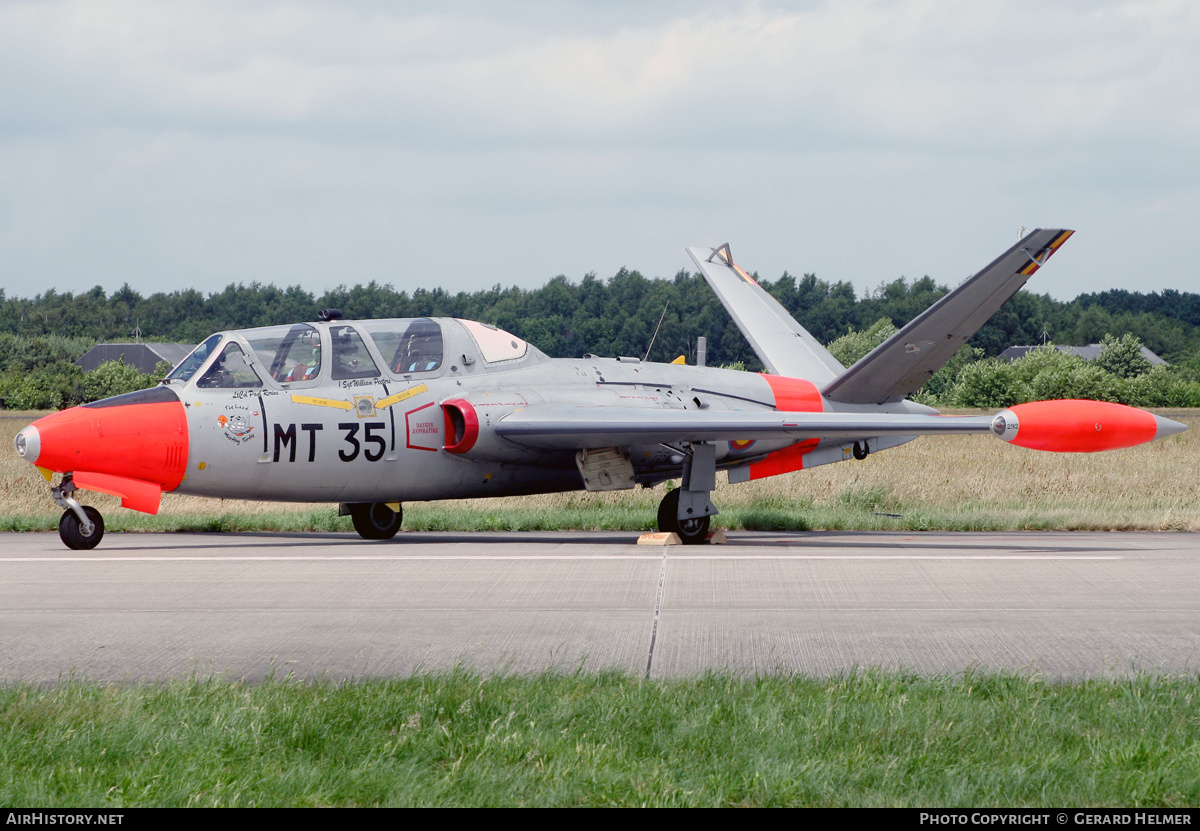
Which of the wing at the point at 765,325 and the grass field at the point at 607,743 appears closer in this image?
the grass field at the point at 607,743

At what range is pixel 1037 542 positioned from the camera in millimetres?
14117

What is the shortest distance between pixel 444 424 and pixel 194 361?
2821mm

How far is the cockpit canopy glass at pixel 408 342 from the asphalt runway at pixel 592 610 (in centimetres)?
216

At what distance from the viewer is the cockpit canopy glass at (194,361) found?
13.0 meters

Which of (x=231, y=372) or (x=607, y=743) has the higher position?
(x=231, y=372)

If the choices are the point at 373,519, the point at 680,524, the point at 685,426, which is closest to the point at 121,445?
the point at 373,519

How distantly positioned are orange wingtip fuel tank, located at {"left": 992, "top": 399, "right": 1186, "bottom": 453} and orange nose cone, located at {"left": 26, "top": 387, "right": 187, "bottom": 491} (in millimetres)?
8436

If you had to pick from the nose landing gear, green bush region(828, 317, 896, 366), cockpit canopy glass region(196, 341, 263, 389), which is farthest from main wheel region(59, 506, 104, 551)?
green bush region(828, 317, 896, 366)

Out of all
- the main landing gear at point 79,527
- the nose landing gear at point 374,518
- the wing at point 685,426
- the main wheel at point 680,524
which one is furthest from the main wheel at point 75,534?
the main wheel at point 680,524

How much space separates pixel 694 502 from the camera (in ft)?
47.4

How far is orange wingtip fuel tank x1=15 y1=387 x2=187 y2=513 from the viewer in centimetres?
1185

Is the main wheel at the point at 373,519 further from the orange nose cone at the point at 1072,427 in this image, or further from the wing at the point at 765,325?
the orange nose cone at the point at 1072,427

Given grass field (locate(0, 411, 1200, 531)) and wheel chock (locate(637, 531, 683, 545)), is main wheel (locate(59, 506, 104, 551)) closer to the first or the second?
grass field (locate(0, 411, 1200, 531))

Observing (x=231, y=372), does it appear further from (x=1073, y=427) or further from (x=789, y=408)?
(x=1073, y=427)
